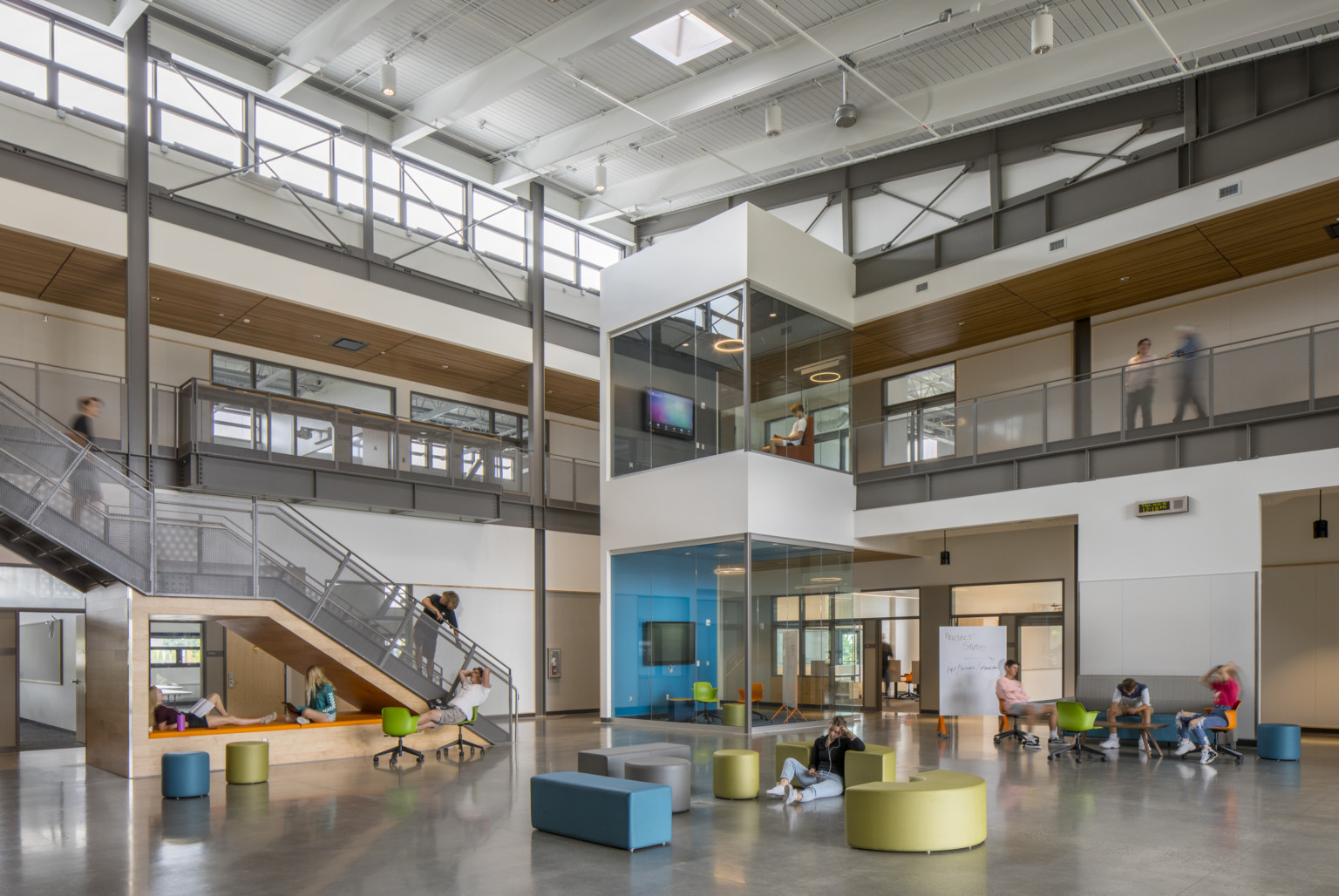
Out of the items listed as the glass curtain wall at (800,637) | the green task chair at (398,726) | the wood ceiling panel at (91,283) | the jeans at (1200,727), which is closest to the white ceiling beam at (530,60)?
the wood ceiling panel at (91,283)

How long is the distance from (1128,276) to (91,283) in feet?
58.7

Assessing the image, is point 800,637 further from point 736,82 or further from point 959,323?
point 736,82

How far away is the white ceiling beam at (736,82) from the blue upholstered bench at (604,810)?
1236 cm

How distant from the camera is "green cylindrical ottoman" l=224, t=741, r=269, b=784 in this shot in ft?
36.0

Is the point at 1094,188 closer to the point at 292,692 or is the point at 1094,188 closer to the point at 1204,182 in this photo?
the point at 1204,182

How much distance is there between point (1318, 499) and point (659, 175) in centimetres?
1422

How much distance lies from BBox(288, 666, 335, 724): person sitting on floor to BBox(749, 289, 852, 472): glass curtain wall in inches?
312

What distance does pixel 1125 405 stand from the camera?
1561cm

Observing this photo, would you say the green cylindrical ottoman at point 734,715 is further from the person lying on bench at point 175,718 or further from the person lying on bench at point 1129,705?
the person lying on bench at point 175,718

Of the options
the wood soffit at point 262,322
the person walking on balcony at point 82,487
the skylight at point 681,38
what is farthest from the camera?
the skylight at point 681,38

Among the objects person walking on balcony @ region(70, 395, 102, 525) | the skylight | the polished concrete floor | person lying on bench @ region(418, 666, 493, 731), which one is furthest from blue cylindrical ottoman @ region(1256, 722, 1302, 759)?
person walking on balcony @ region(70, 395, 102, 525)

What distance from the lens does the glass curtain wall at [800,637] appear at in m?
16.7

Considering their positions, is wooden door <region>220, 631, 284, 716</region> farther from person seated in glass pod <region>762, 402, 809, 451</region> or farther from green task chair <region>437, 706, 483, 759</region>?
person seated in glass pod <region>762, 402, 809, 451</region>

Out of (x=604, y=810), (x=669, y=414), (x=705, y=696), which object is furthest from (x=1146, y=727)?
(x=669, y=414)
